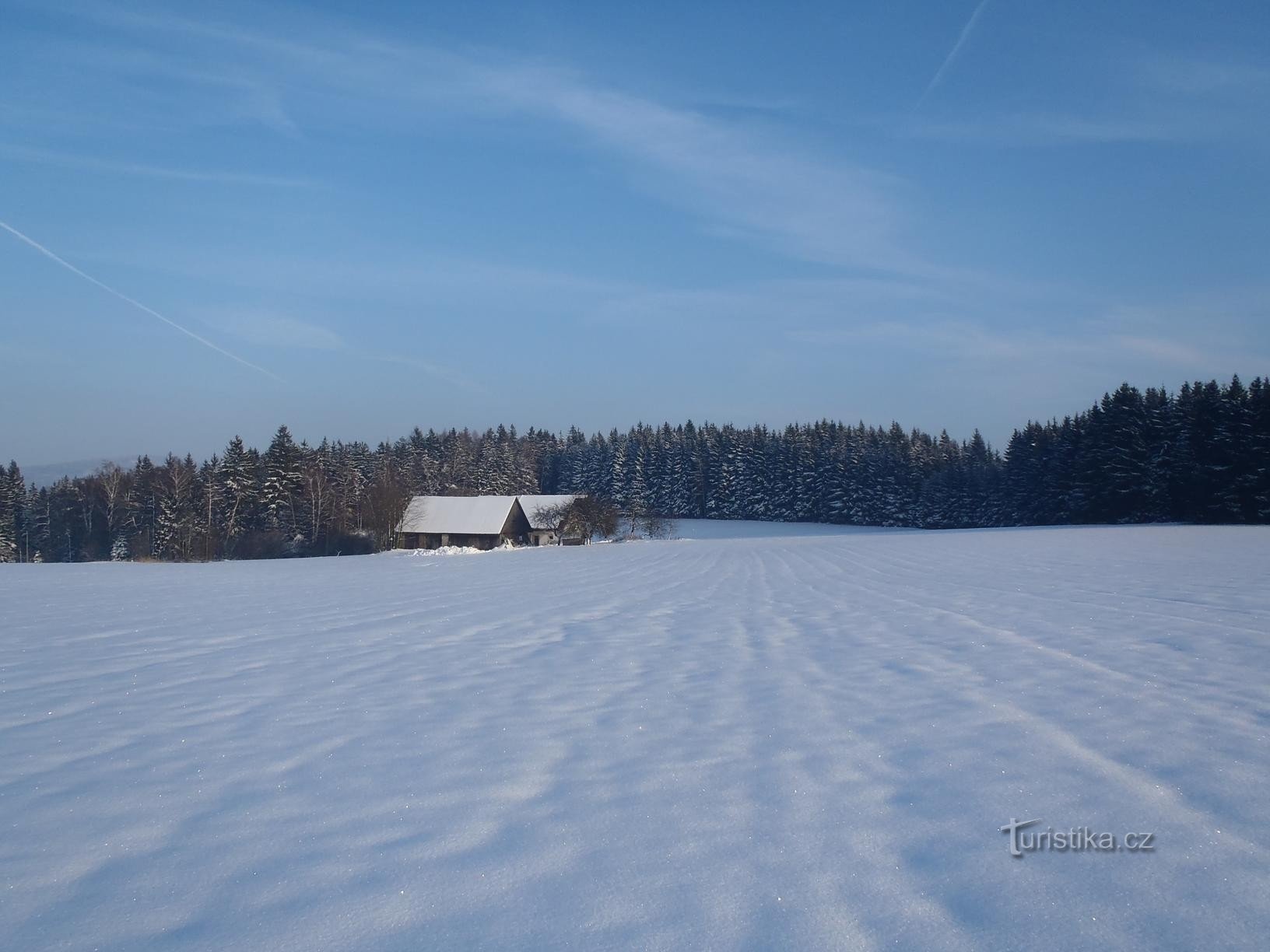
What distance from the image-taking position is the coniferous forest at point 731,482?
42844 millimetres

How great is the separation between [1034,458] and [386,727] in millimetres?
60372

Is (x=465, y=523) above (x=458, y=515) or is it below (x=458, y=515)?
below

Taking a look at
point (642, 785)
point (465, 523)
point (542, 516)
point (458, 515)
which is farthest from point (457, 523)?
point (642, 785)

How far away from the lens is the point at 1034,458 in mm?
56188

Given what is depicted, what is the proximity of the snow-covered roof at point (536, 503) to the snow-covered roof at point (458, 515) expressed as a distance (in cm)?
204

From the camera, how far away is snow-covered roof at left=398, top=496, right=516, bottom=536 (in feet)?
165

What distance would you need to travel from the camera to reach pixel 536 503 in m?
54.7

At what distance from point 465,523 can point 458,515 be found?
949 mm

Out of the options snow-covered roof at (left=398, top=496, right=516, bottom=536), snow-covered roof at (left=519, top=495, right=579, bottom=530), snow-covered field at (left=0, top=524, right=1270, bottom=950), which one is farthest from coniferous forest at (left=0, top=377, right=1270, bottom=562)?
snow-covered field at (left=0, top=524, right=1270, bottom=950)

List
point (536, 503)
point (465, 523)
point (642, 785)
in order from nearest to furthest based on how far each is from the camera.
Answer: point (642, 785)
point (465, 523)
point (536, 503)

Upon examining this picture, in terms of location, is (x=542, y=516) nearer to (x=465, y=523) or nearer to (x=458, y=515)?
(x=465, y=523)

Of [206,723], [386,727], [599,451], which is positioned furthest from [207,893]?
[599,451]

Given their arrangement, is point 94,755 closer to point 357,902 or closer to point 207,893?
point 207,893

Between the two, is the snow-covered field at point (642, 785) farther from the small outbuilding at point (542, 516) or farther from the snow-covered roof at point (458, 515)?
the small outbuilding at point (542, 516)
